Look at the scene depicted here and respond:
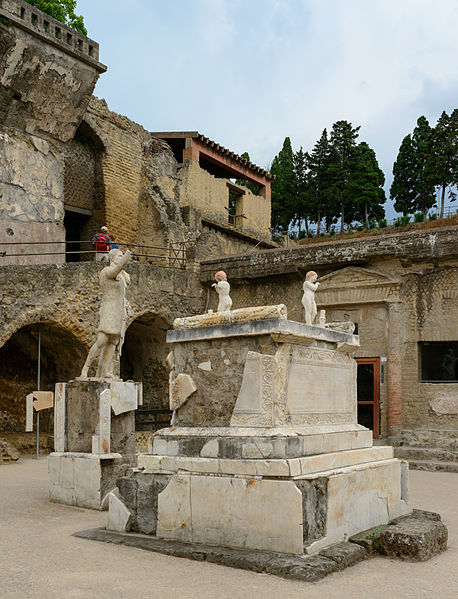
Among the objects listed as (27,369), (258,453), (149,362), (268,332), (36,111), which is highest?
(36,111)

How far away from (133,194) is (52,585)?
1672 centimetres

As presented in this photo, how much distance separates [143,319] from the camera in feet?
48.4

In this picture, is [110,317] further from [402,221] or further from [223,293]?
[402,221]

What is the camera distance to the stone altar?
4.43 metres

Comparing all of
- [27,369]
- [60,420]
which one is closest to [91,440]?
[60,420]

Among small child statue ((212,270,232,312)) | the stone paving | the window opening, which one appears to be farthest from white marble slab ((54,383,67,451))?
the window opening

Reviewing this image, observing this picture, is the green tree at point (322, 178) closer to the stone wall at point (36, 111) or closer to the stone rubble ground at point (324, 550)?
the stone wall at point (36, 111)

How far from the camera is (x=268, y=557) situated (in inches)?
166

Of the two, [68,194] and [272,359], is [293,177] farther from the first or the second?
[272,359]

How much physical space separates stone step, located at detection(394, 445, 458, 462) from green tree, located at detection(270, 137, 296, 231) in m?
29.5

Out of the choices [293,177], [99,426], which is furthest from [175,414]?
[293,177]

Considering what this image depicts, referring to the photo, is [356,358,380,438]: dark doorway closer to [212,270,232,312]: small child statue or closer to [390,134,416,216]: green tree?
[212,270,232,312]: small child statue

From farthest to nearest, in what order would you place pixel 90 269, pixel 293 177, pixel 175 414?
pixel 293 177
pixel 90 269
pixel 175 414

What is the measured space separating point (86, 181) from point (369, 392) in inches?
438
